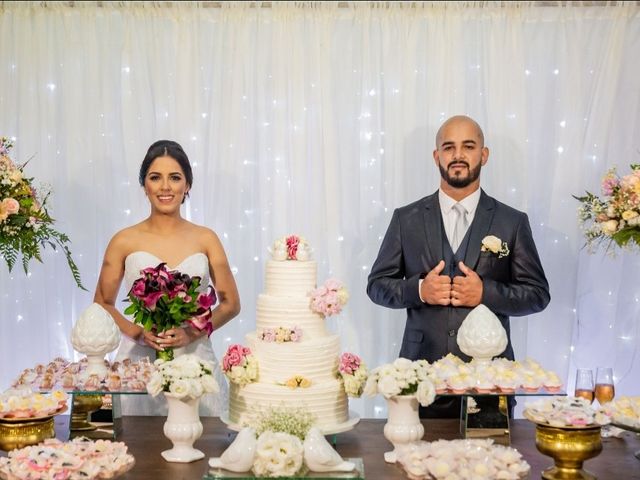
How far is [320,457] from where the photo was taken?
3.13m

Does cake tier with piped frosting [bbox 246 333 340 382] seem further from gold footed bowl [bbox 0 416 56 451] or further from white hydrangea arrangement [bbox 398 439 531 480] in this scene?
gold footed bowl [bbox 0 416 56 451]

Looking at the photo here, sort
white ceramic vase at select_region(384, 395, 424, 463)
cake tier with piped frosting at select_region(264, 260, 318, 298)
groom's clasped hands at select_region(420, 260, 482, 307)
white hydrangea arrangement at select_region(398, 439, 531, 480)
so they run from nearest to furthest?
1. white hydrangea arrangement at select_region(398, 439, 531, 480)
2. white ceramic vase at select_region(384, 395, 424, 463)
3. cake tier with piped frosting at select_region(264, 260, 318, 298)
4. groom's clasped hands at select_region(420, 260, 482, 307)

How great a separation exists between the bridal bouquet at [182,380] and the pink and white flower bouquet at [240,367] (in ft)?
0.98

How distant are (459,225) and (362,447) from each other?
6.18ft

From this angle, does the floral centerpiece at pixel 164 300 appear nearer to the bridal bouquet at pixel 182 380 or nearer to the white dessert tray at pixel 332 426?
the bridal bouquet at pixel 182 380

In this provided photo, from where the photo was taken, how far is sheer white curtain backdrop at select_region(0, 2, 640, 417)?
6.83 m

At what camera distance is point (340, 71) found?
22.9 feet

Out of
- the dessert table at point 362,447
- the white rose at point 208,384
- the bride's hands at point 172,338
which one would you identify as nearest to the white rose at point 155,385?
the white rose at point 208,384

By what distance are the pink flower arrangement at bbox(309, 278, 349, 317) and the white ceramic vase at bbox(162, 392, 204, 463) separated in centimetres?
86

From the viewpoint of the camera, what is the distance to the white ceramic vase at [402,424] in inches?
142

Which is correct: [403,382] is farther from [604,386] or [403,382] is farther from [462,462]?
[604,386]

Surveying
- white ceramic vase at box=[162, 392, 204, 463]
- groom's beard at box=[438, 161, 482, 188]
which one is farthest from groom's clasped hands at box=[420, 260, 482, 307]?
white ceramic vase at box=[162, 392, 204, 463]

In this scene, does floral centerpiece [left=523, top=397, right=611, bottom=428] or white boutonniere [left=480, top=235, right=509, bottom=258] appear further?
white boutonniere [left=480, top=235, right=509, bottom=258]

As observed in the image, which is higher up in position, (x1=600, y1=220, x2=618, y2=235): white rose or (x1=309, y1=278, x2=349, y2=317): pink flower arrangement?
(x1=600, y1=220, x2=618, y2=235): white rose
